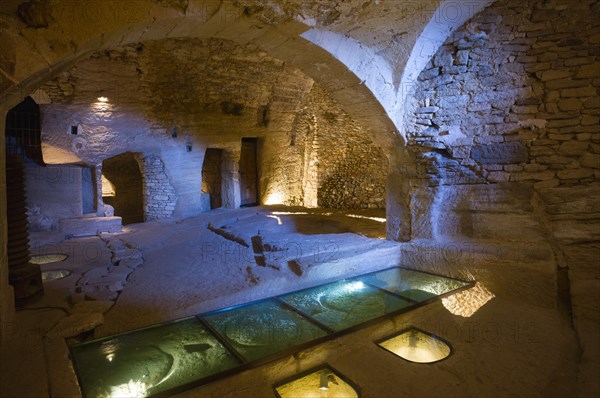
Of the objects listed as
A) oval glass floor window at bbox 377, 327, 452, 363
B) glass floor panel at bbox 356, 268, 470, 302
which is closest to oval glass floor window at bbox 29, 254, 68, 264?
glass floor panel at bbox 356, 268, 470, 302

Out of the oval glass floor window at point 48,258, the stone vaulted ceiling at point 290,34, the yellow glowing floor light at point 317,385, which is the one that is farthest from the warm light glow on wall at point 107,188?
the yellow glowing floor light at point 317,385

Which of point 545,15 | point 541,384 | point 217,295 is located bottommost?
point 541,384

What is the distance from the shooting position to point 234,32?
3.51 meters

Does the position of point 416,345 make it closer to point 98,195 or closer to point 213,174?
point 98,195

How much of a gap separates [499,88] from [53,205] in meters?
8.20

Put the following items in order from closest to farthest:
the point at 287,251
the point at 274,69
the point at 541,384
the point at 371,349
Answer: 1. the point at 541,384
2. the point at 371,349
3. the point at 287,251
4. the point at 274,69

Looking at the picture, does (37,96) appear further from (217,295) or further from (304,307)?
(304,307)

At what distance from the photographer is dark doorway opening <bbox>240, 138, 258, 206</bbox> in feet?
38.7

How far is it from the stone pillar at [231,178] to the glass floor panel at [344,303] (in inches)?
279

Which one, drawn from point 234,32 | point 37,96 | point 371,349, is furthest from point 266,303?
point 37,96

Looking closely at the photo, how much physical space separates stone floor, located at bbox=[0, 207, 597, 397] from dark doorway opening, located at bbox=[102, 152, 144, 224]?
25.0 ft

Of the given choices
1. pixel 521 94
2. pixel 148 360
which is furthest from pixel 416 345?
pixel 521 94

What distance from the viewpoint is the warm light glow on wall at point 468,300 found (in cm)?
402

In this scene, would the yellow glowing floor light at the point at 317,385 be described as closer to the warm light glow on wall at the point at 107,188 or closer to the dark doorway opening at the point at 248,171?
the dark doorway opening at the point at 248,171
